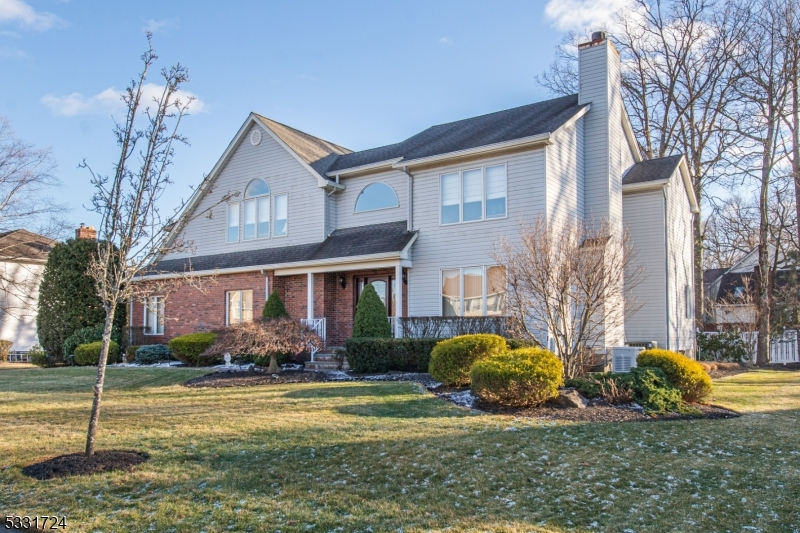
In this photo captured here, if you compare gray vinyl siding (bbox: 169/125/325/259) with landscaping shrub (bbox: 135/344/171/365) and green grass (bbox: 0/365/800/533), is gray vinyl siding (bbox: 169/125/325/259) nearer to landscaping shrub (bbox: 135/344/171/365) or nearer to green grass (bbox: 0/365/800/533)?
landscaping shrub (bbox: 135/344/171/365)

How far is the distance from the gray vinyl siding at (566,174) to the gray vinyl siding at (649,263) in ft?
8.18

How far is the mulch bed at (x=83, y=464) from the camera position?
642 centimetres

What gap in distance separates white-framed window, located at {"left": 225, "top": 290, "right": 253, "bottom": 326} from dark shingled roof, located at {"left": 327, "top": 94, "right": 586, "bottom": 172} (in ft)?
16.8

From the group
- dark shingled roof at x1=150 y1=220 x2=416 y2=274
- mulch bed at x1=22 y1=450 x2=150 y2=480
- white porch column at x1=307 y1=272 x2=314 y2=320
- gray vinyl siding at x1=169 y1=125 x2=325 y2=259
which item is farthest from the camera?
gray vinyl siding at x1=169 y1=125 x2=325 y2=259

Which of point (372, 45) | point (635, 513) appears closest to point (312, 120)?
point (372, 45)

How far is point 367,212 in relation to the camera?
62.7 ft

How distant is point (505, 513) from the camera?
5184 millimetres

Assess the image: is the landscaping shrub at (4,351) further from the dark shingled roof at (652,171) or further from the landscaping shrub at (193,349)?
the dark shingled roof at (652,171)

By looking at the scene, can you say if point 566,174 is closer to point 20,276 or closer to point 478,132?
point 478,132

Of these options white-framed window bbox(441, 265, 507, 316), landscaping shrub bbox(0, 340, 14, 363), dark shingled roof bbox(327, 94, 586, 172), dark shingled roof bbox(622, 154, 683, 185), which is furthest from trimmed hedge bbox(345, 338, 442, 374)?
landscaping shrub bbox(0, 340, 14, 363)

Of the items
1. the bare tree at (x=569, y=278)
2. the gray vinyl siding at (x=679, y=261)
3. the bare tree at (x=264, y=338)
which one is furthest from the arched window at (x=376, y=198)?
the gray vinyl siding at (x=679, y=261)

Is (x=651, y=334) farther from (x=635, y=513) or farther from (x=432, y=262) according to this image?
(x=635, y=513)

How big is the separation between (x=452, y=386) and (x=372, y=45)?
336 inches

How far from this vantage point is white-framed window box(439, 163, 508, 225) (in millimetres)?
16250
